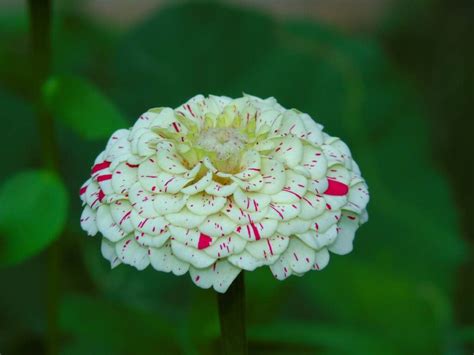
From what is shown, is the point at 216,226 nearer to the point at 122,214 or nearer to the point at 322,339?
the point at 122,214

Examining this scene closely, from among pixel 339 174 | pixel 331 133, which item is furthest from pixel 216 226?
pixel 331 133
